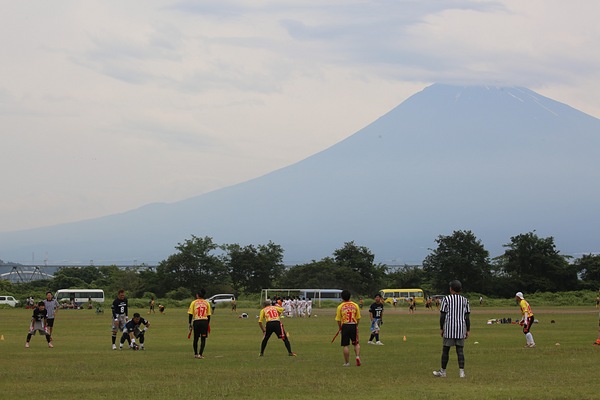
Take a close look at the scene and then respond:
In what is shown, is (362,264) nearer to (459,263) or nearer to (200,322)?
(459,263)

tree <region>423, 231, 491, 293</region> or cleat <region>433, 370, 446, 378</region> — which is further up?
tree <region>423, 231, 491, 293</region>

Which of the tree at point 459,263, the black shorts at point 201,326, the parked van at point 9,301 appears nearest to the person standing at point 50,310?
the black shorts at point 201,326

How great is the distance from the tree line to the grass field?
97.3 meters

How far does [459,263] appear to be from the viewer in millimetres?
137750

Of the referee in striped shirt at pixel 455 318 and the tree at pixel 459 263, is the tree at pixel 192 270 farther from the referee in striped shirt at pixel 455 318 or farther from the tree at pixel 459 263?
the referee in striped shirt at pixel 455 318

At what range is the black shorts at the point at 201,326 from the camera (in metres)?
27.0

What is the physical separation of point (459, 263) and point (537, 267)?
10.9 metres

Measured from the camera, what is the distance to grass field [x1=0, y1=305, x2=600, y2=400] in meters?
17.5

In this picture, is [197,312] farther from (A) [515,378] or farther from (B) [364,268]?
(B) [364,268]

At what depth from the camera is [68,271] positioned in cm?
16650

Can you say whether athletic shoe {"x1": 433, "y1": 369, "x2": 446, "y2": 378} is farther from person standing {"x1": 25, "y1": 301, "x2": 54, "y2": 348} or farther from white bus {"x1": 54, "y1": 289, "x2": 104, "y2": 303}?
white bus {"x1": 54, "y1": 289, "x2": 104, "y2": 303}

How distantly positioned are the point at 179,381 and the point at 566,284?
116346mm

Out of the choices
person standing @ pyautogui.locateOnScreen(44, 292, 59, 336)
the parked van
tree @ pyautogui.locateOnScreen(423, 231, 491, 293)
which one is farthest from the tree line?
person standing @ pyautogui.locateOnScreen(44, 292, 59, 336)

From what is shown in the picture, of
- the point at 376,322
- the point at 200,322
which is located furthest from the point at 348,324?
the point at 376,322
